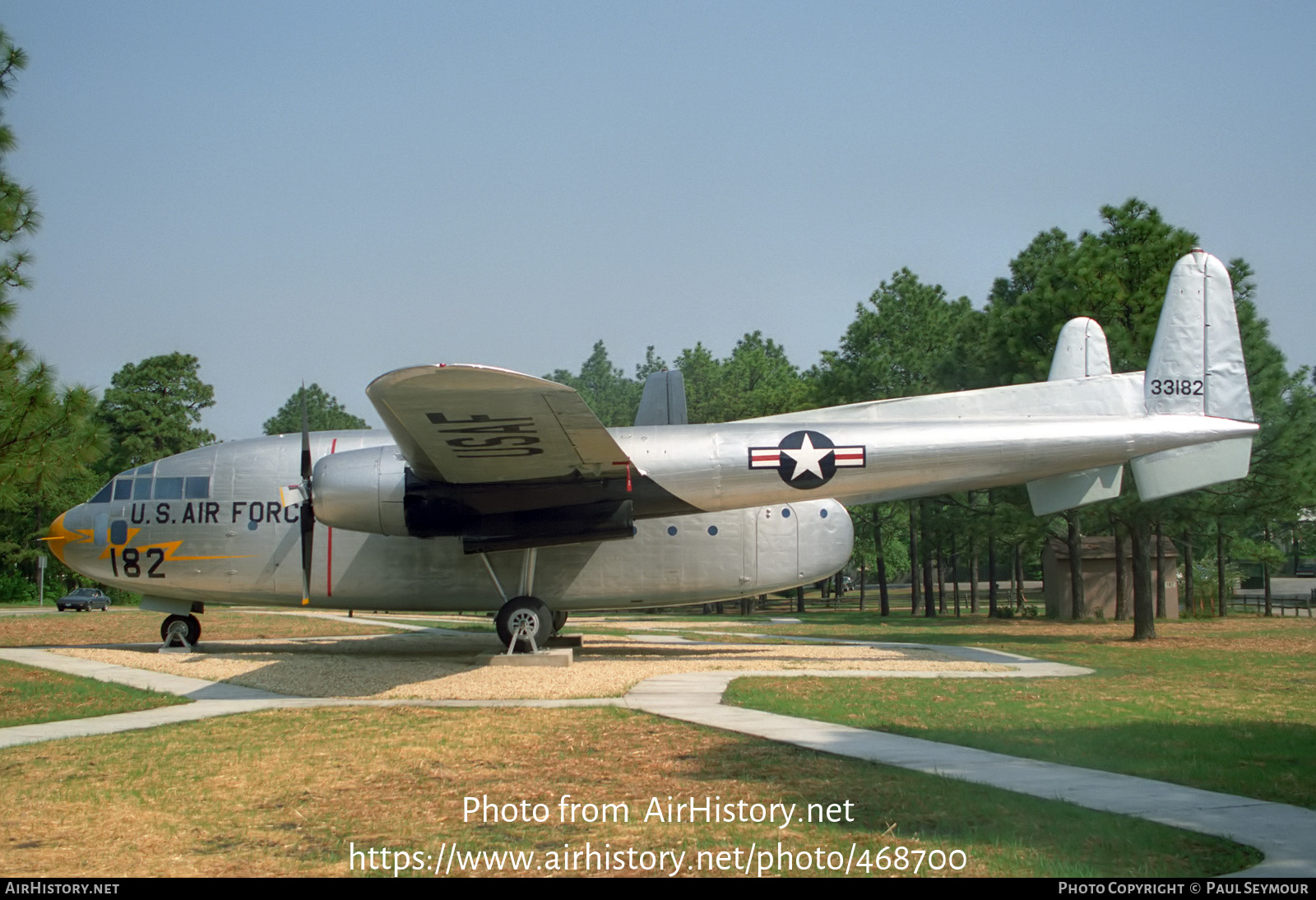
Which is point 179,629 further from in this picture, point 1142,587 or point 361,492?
point 1142,587

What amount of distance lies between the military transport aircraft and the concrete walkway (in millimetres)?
2821

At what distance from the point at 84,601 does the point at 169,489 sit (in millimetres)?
32157

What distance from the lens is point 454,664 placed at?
1808 cm

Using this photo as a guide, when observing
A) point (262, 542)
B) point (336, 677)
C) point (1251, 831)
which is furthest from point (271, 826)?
point (262, 542)

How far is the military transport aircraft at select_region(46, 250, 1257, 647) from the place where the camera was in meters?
17.4

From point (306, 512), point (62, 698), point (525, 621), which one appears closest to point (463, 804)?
point (62, 698)

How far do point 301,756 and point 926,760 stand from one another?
5.77 m

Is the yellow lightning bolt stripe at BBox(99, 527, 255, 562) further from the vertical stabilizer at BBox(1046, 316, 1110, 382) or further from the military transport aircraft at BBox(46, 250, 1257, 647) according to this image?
the vertical stabilizer at BBox(1046, 316, 1110, 382)

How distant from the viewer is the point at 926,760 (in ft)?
30.3

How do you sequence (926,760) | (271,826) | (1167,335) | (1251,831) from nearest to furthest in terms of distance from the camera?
1. (1251,831)
2. (271,826)
3. (926,760)
4. (1167,335)

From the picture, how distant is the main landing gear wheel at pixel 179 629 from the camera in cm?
1988

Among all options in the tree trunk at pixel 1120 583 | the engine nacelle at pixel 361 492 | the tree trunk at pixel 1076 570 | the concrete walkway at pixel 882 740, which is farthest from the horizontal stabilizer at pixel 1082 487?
the tree trunk at pixel 1076 570

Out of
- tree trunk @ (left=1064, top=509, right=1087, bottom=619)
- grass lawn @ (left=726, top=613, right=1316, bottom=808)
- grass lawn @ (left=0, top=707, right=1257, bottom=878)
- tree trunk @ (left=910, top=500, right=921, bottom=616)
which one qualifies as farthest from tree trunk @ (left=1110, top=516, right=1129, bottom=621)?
grass lawn @ (left=0, top=707, right=1257, bottom=878)

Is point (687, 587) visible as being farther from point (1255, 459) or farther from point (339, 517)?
point (1255, 459)
